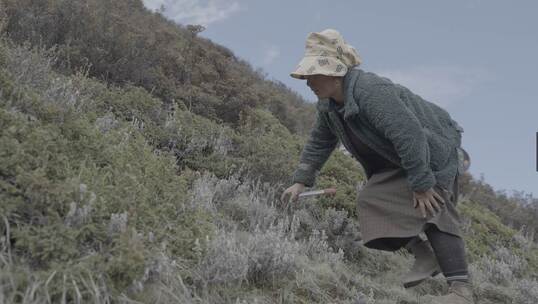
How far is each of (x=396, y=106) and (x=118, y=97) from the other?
11.0 feet

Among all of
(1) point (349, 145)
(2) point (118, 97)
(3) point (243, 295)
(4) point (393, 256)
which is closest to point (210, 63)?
(2) point (118, 97)

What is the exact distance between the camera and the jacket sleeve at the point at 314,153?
3896 millimetres

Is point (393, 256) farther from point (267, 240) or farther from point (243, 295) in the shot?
point (243, 295)

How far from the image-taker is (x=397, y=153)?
3.23m

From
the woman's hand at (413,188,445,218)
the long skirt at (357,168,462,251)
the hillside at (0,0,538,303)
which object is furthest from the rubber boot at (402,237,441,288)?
the woman's hand at (413,188,445,218)

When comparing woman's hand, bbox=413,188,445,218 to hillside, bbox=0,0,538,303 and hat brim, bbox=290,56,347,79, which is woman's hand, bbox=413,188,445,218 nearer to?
hillside, bbox=0,0,538,303

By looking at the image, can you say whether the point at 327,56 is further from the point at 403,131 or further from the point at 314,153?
the point at 314,153

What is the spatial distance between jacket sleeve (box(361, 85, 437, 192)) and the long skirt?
0.86ft

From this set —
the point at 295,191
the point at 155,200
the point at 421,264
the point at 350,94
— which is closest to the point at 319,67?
the point at 350,94

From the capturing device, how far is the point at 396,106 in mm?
3035

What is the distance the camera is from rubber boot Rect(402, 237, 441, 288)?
11.6ft

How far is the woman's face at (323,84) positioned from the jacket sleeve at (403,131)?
25 cm

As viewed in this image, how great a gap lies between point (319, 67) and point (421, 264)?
142 centimetres

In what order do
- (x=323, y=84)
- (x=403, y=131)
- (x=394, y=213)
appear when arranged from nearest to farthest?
(x=403, y=131) → (x=323, y=84) → (x=394, y=213)
